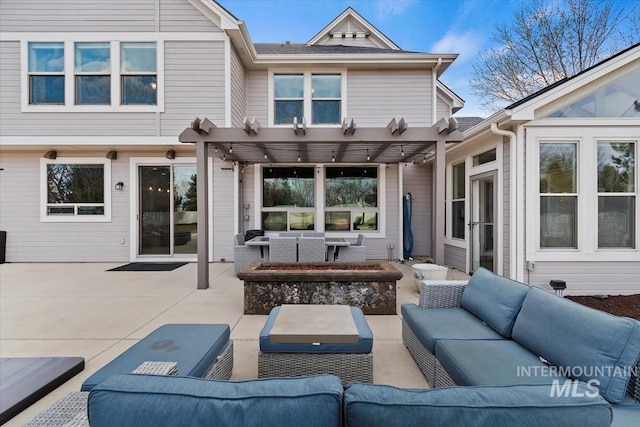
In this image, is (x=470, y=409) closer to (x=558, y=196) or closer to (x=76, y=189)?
(x=558, y=196)

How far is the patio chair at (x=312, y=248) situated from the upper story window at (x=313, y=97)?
3864 mm

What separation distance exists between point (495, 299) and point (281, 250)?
13.6ft

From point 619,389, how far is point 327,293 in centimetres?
300

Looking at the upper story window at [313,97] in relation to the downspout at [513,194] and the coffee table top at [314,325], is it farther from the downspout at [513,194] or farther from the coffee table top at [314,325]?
the coffee table top at [314,325]

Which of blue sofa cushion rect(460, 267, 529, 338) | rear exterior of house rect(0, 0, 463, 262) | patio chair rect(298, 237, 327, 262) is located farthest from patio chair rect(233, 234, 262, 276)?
blue sofa cushion rect(460, 267, 529, 338)

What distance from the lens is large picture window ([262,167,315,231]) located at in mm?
8422

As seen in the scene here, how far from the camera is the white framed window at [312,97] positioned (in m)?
8.39

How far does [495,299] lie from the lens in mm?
2592

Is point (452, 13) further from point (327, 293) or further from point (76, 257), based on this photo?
point (76, 257)

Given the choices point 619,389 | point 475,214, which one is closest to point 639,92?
point 475,214

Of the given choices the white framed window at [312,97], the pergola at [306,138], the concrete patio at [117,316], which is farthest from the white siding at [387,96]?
the concrete patio at [117,316]

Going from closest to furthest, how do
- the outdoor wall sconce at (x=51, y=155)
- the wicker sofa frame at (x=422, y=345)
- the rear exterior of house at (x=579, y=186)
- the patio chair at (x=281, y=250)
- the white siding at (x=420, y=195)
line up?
the wicker sofa frame at (x=422, y=345)
the rear exterior of house at (x=579, y=186)
the patio chair at (x=281, y=250)
the outdoor wall sconce at (x=51, y=155)
the white siding at (x=420, y=195)

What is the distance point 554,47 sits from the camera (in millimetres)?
11758

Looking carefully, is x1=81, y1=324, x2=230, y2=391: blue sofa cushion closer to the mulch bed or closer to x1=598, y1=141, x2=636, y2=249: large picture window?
the mulch bed
